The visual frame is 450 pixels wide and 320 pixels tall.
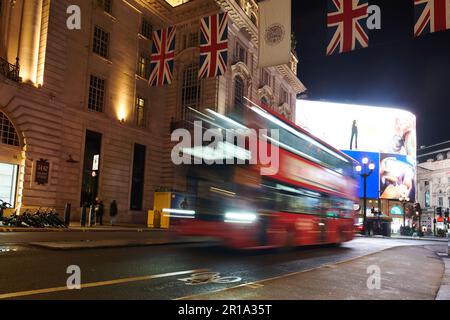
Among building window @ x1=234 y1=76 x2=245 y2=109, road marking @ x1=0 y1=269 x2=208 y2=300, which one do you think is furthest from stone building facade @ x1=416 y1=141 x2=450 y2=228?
road marking @ x1=0 y1=269 x2=208 y2=300

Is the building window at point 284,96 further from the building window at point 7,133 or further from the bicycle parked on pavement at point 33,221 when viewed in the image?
the bicycle parked on pavement at point 33,221

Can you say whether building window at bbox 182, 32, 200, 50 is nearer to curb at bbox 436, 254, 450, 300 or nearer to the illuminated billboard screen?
curb at bbox 436, 254, 450, 300

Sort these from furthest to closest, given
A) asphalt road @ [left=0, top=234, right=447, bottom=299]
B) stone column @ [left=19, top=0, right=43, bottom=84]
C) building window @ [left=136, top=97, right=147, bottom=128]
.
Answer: building window @ [left=136, top=97, right=147, bottom=128] → stone column @ [left=19, top=0, right=43, bottom=84] → asphalt road @ [left=0, top=234, right=447, bottom=299]

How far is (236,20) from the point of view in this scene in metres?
39.7

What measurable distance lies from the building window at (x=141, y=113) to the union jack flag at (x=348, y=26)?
73.4ft

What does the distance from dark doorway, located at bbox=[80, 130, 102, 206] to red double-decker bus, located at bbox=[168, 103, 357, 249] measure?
1584 cm

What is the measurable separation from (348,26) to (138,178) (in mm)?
22988

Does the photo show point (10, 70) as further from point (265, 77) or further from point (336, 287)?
point (265, 77)

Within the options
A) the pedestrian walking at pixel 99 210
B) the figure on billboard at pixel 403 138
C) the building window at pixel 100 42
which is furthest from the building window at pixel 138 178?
the figure on billboard at pixel 403 138

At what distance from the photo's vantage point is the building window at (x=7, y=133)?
22516 millimetres

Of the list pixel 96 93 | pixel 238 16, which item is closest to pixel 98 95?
pixel 96 93

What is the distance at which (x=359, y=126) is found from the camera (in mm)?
78562

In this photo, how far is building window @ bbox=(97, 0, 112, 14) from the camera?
29450 mm
